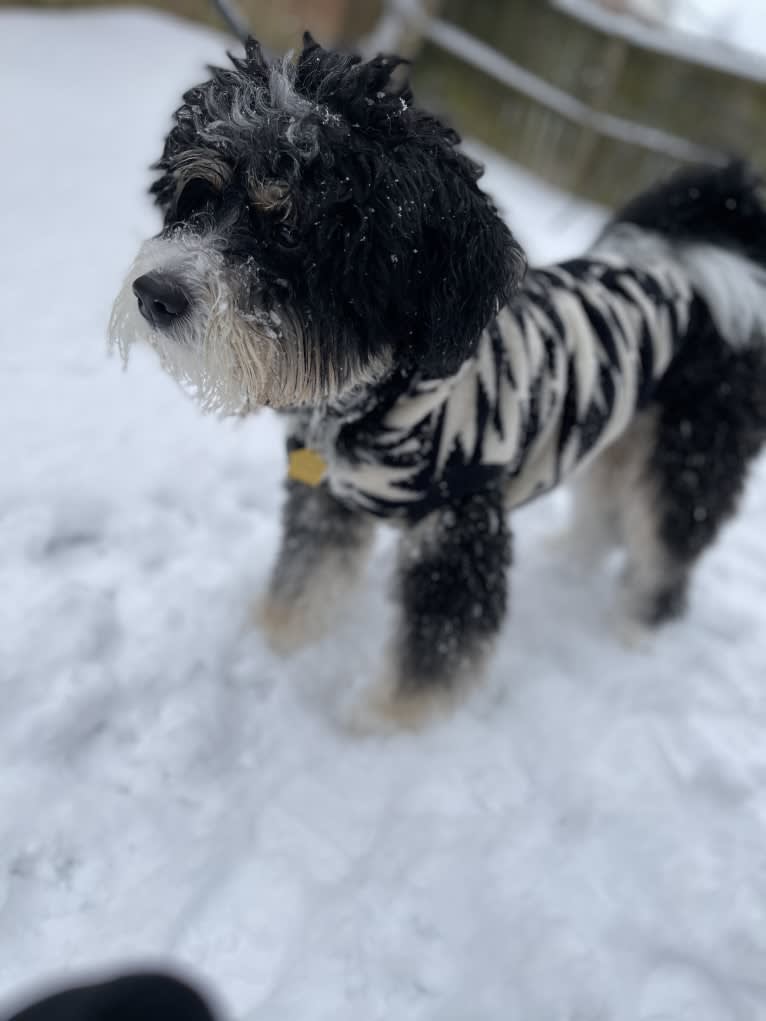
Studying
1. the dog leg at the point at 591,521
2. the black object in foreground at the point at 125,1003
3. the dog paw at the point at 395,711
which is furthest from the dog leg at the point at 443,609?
the black object in foreground at the point at 125,1003

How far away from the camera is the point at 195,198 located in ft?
5.34

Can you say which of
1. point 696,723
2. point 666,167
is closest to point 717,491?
point 696,723

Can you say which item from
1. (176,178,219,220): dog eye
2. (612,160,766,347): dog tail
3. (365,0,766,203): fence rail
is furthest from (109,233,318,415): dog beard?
(365,0,766,203): fence rail

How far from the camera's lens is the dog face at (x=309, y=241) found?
1.46 m

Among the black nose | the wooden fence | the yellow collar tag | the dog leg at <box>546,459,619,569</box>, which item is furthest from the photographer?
the wooden fence

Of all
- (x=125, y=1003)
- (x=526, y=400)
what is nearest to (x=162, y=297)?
(x=526, y=400)

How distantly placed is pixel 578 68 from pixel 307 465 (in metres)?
6.17

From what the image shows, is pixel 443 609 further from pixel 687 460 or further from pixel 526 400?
pixel 687 460

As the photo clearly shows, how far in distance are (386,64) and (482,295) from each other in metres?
0.56

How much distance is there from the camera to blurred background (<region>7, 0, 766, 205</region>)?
245 inches

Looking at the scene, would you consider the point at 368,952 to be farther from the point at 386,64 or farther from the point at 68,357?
the point at 68,357

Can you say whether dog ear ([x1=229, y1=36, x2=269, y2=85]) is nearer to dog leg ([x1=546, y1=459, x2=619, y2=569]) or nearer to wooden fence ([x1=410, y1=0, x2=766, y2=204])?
dog leg ([x1=546, y1=459, x2=619, y2=569])

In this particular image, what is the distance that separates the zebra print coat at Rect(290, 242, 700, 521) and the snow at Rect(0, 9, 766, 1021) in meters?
0.80

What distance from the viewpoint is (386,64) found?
1.64m
